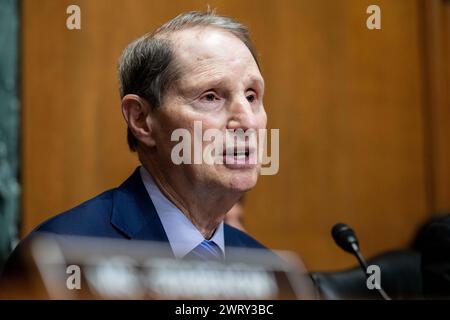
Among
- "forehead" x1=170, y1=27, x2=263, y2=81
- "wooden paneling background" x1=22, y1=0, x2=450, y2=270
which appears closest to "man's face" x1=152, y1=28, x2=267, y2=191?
"forehead" x1=170, y1=27, x2=263, y2=81

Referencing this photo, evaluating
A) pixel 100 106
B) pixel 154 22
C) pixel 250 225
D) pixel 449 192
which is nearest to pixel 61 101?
pixel 100 106

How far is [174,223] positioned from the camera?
1217 mm

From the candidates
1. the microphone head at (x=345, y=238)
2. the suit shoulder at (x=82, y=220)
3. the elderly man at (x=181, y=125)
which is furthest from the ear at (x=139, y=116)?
the microphone head at (x=345, y=238)

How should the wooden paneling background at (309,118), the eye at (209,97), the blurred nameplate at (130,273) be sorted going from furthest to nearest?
the wooden paneling background at (309,118) → the eye at (209,97) → the blurred nameplate at (130,273)

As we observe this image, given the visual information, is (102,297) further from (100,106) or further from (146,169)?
(100,106)

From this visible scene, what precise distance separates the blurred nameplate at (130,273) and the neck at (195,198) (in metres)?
0.08

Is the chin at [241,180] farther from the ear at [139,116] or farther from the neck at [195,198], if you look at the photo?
the ear at [139,116]

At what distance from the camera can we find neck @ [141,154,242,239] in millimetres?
1211

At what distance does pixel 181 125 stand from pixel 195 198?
0.13 metres

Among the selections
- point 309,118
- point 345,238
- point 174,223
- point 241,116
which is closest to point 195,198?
point 174,223

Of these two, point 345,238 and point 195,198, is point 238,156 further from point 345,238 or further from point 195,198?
point 345,238

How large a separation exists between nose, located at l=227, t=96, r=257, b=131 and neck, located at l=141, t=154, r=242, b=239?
115 millimetres

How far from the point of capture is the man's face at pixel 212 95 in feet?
3.82
